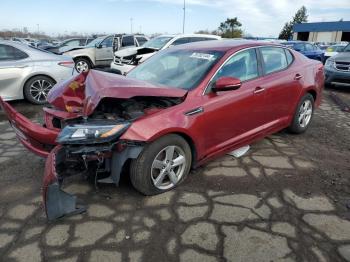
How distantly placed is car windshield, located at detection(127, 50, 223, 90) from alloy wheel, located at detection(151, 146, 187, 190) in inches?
30.3

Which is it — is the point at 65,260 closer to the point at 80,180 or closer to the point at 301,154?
the point at 80,180

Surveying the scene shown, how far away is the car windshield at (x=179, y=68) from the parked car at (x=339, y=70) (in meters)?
7.28

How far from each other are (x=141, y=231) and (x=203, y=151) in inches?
49.1

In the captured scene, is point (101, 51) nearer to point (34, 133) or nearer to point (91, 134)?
point (34, 133)

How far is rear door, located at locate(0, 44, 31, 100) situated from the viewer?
7180 millimetres

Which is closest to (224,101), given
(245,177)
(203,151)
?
(203,151)

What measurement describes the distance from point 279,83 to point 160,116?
A: 7.10 ft

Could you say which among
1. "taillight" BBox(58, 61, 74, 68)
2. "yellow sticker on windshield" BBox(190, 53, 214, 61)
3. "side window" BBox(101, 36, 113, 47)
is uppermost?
"side window" BBox(101, 36, 113, 47)

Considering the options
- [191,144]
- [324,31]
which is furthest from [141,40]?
[324,31]

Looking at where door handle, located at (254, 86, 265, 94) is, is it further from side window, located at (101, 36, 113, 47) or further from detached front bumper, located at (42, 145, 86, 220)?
side window, located at (101, 36, 113, 47)

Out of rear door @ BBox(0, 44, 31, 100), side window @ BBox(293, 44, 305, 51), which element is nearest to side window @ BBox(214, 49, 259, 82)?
rear door @ BBox(0, 44, 31, 100)

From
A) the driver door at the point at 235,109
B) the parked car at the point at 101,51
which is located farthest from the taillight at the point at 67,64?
the parked car at the point at 101,51

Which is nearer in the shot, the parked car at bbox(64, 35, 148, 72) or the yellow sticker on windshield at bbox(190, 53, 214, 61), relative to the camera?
the yellow sticker on windshield at bbox(190, 53, 214, 61)

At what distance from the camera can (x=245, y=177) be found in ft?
13.1
